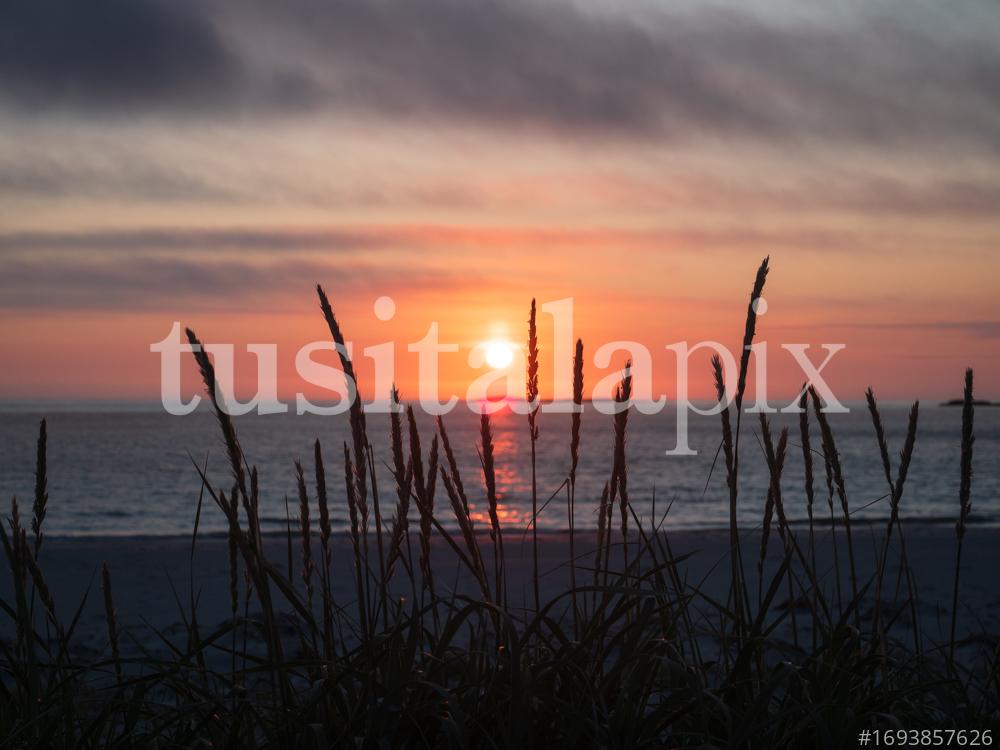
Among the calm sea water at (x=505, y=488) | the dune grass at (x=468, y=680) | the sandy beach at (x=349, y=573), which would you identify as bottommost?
the calm sea water at (x=505, y=488)

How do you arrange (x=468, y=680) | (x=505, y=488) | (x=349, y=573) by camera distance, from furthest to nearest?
(x=505, y=488) < (x=349, y=573) < (x=468, y=680)

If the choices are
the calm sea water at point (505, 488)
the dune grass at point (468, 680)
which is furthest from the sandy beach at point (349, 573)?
the dune grass at point (468, 680)

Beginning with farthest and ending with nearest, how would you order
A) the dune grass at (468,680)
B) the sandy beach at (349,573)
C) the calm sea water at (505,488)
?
1. the calm sea water at (505,488)
2. the sandy beach at (349,573)
3. the dune grass at (468,680)

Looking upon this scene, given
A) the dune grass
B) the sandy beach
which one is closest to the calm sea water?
the sandy beach

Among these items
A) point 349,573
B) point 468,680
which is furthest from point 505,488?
point 468,680

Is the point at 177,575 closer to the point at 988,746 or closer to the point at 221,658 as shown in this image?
the point at 221,658

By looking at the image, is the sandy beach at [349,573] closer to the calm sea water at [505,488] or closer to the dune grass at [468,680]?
the calm sea water at [505,488]

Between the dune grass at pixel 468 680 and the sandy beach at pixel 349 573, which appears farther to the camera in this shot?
the sandy beach at pixel 349 573

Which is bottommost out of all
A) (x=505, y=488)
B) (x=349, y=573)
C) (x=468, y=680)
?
(x=505, y=488)

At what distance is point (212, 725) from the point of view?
1874mm

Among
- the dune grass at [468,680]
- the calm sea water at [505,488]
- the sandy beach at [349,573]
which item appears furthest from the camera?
the calm sea water at [505,488]

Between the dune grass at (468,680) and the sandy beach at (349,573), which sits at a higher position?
the dune grass at (468,680)

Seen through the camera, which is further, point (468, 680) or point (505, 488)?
point (505, 488)

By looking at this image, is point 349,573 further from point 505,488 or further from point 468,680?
point 505,488
